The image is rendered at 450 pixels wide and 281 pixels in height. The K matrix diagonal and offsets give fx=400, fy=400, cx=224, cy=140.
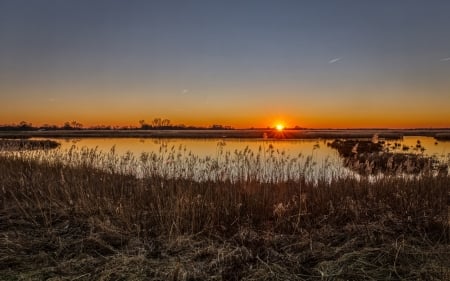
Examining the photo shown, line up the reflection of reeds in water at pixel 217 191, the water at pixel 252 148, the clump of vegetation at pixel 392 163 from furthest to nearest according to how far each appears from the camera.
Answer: the water at pixel 252 148 → the clump of vegetation at pixel 392 163 → the reflection of reeds in water at pixel 217 191

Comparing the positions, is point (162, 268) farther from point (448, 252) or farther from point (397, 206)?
point (397, 206)

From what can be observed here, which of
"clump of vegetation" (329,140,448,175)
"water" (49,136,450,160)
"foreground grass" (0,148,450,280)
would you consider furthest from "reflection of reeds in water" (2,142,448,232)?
"water" (49,136,450,160)

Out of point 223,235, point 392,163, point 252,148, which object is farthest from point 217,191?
point 252,148

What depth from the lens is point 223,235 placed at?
20.6ft

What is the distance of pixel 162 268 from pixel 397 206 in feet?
16.8

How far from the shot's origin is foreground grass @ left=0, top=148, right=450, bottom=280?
4.73m

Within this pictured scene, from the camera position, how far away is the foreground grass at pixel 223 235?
4734 mm

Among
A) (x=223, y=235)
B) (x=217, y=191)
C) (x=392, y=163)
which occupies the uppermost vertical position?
(x=217, y=191)

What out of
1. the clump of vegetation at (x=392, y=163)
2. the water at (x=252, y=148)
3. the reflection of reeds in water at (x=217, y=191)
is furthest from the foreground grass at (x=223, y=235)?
the water at (x=252, y=148)

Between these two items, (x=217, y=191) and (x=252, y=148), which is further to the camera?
(x=252, y=148)

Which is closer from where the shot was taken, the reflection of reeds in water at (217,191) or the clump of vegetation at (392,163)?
the reflection of reeds in water at (217,191)

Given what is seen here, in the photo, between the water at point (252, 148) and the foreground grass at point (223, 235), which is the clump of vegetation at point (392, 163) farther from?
the foreground grass at point (223, 235)

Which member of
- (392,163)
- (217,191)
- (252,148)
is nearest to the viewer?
(217,191)

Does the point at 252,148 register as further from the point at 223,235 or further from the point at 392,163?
the point at 223,235
